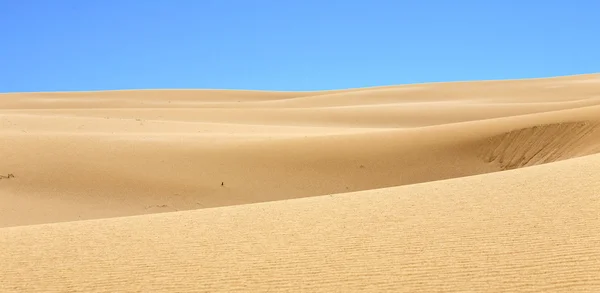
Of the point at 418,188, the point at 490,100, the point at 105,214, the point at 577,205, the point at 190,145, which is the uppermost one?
the point at 490,100

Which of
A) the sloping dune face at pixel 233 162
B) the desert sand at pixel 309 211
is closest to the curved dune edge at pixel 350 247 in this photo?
the desert sand at pixel 309 211

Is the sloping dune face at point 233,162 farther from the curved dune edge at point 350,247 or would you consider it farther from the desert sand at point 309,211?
the curved dune edge at point 350,247

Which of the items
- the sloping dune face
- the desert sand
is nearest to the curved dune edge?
the desert sand

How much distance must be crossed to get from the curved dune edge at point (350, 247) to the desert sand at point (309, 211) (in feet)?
0.06

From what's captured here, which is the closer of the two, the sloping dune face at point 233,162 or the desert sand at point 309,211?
the desert sand at point 309,211

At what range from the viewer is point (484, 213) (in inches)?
240

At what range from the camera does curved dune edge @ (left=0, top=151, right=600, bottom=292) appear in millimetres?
4711

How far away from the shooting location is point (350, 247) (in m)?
5.49

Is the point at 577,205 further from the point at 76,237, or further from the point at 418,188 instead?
the point at 76,237

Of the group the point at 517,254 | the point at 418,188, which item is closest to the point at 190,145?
the point at 418,188

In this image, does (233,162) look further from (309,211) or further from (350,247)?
(350,247)

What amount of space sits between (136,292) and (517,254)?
2.59 meters

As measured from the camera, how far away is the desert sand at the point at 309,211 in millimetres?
4902

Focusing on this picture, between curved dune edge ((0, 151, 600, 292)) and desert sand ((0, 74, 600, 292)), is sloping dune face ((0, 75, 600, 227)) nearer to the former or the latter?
desert sand ((0, 74, 600, 292))
